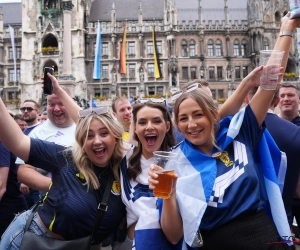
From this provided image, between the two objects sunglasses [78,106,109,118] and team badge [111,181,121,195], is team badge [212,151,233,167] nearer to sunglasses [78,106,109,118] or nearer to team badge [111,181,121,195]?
team badge [111,181,121,195]

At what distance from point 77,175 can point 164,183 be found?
41.8 inches

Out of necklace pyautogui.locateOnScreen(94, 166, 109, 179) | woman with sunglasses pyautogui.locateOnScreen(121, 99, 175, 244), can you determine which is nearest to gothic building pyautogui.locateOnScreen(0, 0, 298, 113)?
woman with sunglasses pyautogui.locateOnScreen(121, 99, 175, 244)

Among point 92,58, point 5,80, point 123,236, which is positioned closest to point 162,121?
point 123,236

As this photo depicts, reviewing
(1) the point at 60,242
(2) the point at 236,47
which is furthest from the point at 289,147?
(2) the point at 236,47

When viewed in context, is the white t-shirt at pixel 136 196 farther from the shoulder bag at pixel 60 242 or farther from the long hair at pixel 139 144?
the shoulder bag at pixel 60 242

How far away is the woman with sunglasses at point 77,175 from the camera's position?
2.98 metres

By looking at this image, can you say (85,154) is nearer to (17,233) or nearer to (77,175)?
(77,175)

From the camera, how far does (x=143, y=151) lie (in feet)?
11.0

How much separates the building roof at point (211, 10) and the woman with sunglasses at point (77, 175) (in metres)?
45.0

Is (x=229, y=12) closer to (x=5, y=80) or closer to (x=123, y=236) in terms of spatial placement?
(x=5, y=80)

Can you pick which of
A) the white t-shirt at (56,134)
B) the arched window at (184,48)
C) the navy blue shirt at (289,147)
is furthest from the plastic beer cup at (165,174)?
the arched window at (184,48)

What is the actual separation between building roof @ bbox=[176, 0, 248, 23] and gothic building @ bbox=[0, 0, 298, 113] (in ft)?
1.40

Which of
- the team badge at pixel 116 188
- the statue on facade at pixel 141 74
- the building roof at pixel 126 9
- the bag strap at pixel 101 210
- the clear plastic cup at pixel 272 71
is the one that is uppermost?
the building roof at pixel 126 9

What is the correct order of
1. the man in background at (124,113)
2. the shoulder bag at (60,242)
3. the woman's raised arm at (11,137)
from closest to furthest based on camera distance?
the shoulder bag at (60,242)
the woman's raised arm at (11,137)
the man in background at (124,113)
